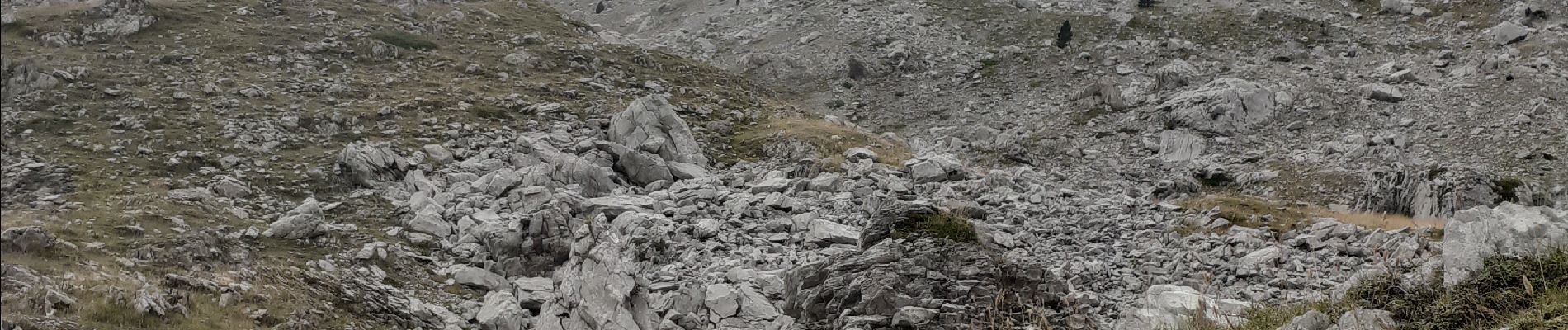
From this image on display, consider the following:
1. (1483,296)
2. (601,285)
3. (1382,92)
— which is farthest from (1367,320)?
(1382,92)

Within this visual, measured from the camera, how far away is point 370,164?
27500 millimetres

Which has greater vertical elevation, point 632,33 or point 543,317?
point 543,317

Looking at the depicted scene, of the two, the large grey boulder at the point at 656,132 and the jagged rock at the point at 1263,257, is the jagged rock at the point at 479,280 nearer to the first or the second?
the large grey boulder at the point at 656,132

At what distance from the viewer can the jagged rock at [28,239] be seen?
17016 millimetres

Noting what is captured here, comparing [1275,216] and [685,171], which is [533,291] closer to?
[685,171]

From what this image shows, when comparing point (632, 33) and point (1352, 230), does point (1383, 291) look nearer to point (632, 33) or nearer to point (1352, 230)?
point (1352, 230)

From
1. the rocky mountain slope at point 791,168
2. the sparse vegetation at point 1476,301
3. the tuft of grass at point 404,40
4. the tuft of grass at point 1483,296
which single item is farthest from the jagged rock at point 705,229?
the tuft of grass at point 404,40

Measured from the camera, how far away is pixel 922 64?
5184 cm

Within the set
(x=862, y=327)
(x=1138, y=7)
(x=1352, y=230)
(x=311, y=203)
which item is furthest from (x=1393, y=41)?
(x=311, y=203)

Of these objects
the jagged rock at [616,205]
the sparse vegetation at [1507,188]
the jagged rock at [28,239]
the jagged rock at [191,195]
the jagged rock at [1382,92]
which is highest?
the jagged rock at [28,239]

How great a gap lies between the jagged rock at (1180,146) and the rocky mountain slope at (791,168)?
203mm

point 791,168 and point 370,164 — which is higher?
point 370,164

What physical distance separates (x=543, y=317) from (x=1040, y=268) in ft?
31.3

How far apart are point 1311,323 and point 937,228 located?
8.90 metres
